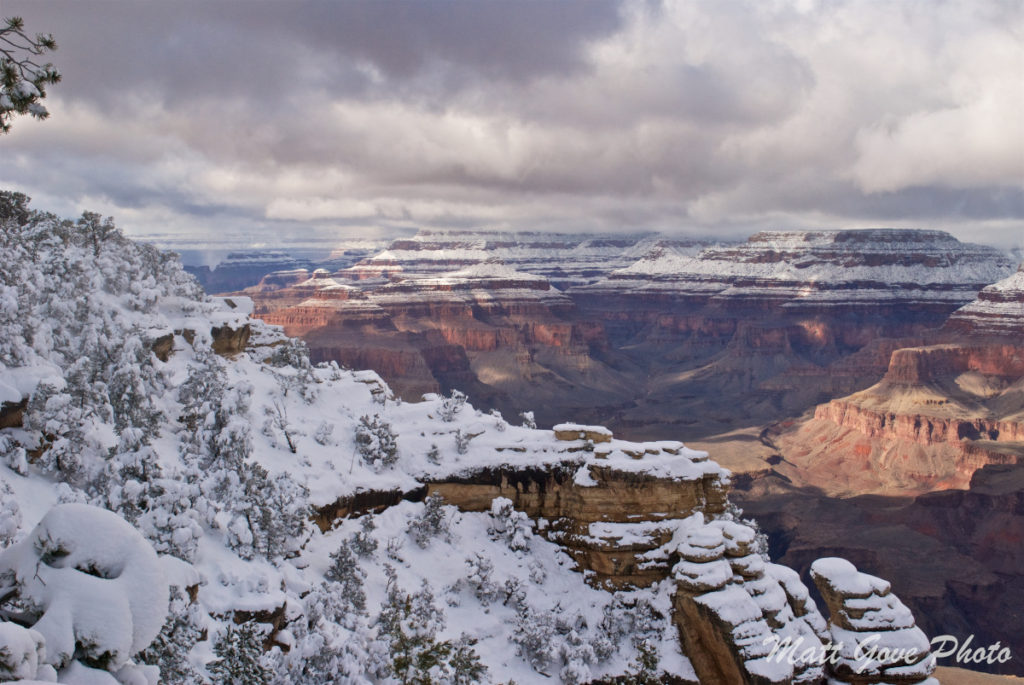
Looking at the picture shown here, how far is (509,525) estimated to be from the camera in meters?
49.7

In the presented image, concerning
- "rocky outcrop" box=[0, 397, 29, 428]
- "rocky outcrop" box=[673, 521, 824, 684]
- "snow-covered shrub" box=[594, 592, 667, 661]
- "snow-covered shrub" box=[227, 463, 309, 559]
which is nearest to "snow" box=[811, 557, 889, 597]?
"rocky outcrop" box=[673, 521, 824, 684]

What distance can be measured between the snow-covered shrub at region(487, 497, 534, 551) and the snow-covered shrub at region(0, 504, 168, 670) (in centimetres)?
3714

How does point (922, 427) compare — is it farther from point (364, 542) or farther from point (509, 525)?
point (364, 542)

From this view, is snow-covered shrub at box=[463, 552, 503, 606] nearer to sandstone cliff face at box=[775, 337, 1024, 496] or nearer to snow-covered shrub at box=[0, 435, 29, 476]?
snow-covered shrub at box=[0, 435, 29, 476]

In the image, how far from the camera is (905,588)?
3423 inches

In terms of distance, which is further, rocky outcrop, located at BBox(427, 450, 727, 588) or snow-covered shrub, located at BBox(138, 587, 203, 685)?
rocky outcrop, located at BBox(427, 450, 727, 588)

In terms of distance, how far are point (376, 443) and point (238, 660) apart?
28241 mm

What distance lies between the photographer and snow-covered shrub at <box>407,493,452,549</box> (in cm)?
4738

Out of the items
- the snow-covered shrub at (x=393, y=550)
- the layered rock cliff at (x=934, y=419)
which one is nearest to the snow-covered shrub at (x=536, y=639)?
the snow-covered shrub at (x=393, y=550)

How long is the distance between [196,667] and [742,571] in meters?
27.9

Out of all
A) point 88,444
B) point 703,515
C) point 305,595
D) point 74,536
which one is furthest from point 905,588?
point 74,536

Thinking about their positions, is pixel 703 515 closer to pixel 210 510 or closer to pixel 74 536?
pixel 210 510

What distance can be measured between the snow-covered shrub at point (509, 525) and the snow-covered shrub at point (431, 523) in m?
2.98

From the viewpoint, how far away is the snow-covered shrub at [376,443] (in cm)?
5044
